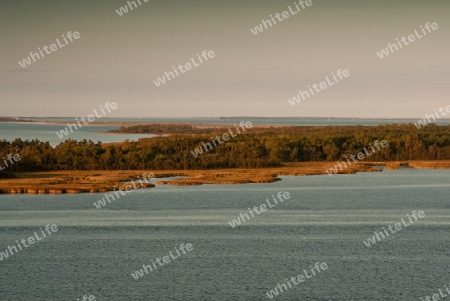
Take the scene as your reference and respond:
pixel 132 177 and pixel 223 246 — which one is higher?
pixel 132 177

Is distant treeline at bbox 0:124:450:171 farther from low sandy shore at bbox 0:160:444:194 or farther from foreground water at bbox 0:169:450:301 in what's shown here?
foreground water at bbox 0:169:450:301

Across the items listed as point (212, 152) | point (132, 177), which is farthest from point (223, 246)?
point (212, 152)

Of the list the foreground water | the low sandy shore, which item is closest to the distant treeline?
the low sandy shore

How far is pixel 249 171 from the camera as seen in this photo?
92.0 metres

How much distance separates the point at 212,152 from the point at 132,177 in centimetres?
3027

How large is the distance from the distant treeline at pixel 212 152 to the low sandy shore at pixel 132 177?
3.59 m

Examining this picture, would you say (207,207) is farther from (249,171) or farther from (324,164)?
(324,164)

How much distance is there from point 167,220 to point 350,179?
3701 centimetres

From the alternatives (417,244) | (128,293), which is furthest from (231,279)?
(417,244)

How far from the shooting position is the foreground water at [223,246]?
110 feet

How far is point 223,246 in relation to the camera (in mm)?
42750

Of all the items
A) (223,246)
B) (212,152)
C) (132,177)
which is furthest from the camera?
(212,152)

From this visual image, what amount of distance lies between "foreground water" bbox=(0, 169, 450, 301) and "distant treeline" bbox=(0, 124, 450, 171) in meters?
26.9

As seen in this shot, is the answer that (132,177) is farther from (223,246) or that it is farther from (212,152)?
(223,246)
